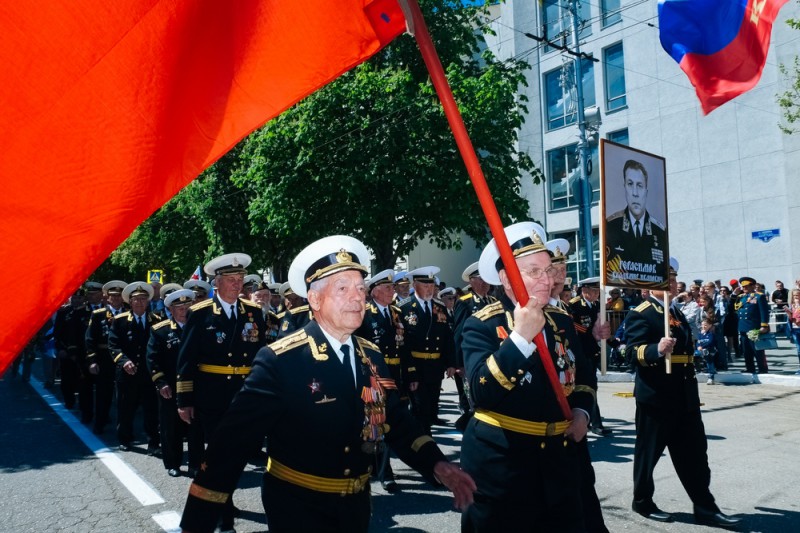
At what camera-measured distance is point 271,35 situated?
302cm

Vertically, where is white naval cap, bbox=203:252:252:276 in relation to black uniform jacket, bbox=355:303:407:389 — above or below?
above

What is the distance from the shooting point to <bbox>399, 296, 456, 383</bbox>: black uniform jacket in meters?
9.49

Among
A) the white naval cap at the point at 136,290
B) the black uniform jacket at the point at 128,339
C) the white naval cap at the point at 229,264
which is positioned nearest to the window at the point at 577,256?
the white naval cap at the point at 136,290

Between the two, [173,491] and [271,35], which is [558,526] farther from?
[173,491]

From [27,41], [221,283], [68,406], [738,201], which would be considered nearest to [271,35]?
[27,41]

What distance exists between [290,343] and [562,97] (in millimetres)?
30412

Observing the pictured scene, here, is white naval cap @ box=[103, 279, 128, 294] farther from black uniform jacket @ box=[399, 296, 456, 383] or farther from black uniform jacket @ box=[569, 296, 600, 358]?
black uniform jacket @ box=[569, 296, 600, 358]

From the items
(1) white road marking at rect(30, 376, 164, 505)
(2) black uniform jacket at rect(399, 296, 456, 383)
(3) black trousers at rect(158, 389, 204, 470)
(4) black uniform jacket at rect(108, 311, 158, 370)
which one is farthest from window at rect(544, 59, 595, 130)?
(3) black trousers at rect(158, 389, 204, 470)

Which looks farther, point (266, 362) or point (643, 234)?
point (643, 234)

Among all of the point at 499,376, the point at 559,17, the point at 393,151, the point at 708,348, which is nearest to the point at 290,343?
the point at 499,376

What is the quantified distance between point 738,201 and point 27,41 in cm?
2653

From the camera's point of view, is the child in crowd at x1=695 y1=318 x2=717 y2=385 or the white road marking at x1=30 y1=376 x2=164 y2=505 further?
the child in crowd at x1=695 y1=318 x2=717 y2=385

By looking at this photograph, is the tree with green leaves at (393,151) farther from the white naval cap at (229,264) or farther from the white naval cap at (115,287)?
the white naval cap at (229,264)

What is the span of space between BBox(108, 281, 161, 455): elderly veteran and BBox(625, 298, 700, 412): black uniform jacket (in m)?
6.15
